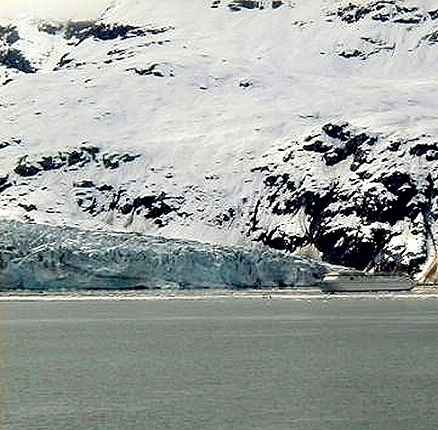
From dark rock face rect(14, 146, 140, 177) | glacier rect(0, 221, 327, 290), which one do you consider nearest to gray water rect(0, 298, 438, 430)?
glacier rect(0, 221, 327, 290)

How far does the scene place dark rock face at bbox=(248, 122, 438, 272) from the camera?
161625 millimetres

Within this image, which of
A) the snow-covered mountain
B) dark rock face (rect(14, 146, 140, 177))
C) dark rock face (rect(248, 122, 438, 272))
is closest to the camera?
dark rock face (rect(248, 122, 438, 272))

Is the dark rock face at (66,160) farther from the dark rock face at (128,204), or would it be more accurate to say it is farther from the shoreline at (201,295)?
the shoreline at (201,295)

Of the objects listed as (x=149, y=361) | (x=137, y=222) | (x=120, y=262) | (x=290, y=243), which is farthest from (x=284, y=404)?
(x=137, y=222)

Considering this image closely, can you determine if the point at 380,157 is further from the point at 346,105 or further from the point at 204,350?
the point at 204,350

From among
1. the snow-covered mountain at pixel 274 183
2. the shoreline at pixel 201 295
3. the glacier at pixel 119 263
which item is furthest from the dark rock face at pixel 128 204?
the glacier at pixel 119 263

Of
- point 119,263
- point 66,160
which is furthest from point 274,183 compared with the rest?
point 119,263

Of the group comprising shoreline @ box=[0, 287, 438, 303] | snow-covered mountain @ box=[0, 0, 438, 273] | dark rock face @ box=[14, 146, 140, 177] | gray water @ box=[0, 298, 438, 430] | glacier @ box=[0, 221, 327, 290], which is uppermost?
gray water @ box=[0, 298, 438, 430]

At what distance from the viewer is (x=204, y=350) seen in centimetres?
6594

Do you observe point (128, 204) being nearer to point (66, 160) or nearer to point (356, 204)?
point (66, 160)

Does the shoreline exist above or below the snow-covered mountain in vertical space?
above

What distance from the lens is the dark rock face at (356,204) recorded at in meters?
162

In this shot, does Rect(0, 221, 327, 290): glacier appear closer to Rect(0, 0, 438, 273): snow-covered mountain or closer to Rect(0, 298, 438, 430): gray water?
Rect(0, 298, 438, 430): gray water

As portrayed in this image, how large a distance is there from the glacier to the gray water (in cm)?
2274
